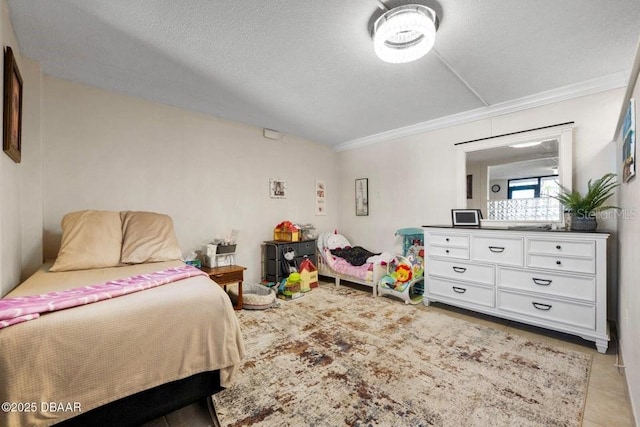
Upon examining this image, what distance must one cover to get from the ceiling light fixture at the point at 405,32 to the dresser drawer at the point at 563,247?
2.12m

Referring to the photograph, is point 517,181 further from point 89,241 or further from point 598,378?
point 89,241

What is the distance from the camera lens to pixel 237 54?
215cm

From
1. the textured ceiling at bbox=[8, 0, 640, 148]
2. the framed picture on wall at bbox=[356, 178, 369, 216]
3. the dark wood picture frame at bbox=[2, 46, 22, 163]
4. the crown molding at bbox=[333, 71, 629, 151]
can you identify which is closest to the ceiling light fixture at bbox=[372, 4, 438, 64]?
the textured ceiling at bbox=[8, 0, 640, 148]

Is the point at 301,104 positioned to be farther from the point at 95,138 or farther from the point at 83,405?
the point at 83,405

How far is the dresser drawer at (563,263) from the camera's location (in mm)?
2270

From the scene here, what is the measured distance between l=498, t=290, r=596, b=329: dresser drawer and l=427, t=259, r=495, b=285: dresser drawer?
19 cm

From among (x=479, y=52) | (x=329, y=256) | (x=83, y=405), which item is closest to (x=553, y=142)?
(x=479, y=52)

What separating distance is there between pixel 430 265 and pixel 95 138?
408cm

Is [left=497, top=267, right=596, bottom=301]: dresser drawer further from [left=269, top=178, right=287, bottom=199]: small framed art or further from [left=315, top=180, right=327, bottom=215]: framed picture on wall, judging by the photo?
[left=269, top=178, right=287, bottom=199]: small framed art

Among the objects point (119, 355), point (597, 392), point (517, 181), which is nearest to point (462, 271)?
point (517, 181)

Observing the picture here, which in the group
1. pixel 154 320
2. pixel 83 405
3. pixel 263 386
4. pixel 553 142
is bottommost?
pixel 263 386

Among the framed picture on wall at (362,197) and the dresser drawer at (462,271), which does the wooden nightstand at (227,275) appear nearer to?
the dresser drawer at (462,271)

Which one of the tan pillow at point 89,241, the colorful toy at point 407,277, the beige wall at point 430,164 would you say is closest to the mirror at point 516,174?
the beige wall at point 430,164

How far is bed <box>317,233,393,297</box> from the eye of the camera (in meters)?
3.70
